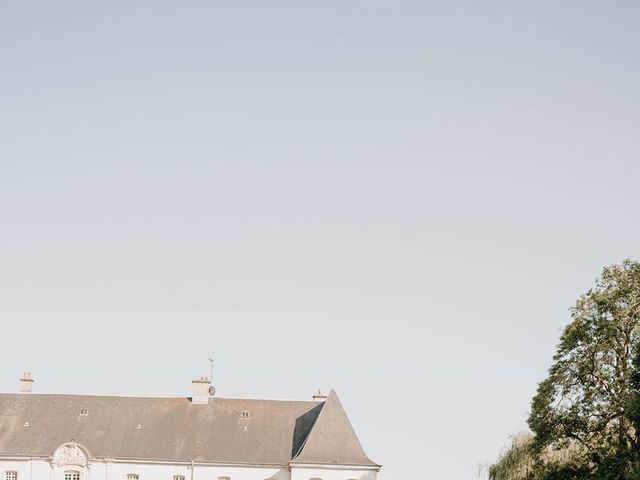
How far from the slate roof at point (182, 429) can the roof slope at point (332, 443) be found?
0.16 feet

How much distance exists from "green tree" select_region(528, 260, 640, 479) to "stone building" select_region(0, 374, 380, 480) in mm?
15011

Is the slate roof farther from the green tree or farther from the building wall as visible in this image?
the green tree

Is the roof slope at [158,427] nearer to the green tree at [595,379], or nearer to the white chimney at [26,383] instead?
the white chimney at [26,383]

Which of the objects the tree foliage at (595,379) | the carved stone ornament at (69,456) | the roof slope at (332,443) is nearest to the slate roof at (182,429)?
the roof slope at (332,443)

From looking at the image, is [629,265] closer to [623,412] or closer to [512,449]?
[623,412]

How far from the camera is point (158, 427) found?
45375 millimetres

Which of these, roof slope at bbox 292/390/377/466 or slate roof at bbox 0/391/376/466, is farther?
slate roof at bbox 0/391/376/466

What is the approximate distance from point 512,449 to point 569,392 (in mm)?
9473

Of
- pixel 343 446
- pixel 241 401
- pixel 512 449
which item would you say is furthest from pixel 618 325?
pixel 241 401

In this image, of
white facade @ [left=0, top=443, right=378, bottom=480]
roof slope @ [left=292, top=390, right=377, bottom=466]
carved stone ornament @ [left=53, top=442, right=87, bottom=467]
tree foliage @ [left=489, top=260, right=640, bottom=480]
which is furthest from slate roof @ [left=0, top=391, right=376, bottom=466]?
tree foliage @ [left=489, top=260, right=640, bottom=480]

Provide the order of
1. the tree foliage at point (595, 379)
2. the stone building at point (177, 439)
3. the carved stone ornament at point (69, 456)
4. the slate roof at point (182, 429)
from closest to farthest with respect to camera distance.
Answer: the tree foliage at point (595, 379)
the stone building at point (177, 439)
the carved stone ornament at point (69, 456)
the slate roof at point (182, 429)

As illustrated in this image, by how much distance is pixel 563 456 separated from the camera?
3209cm

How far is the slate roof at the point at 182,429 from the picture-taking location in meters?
43.4

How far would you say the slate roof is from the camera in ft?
142
